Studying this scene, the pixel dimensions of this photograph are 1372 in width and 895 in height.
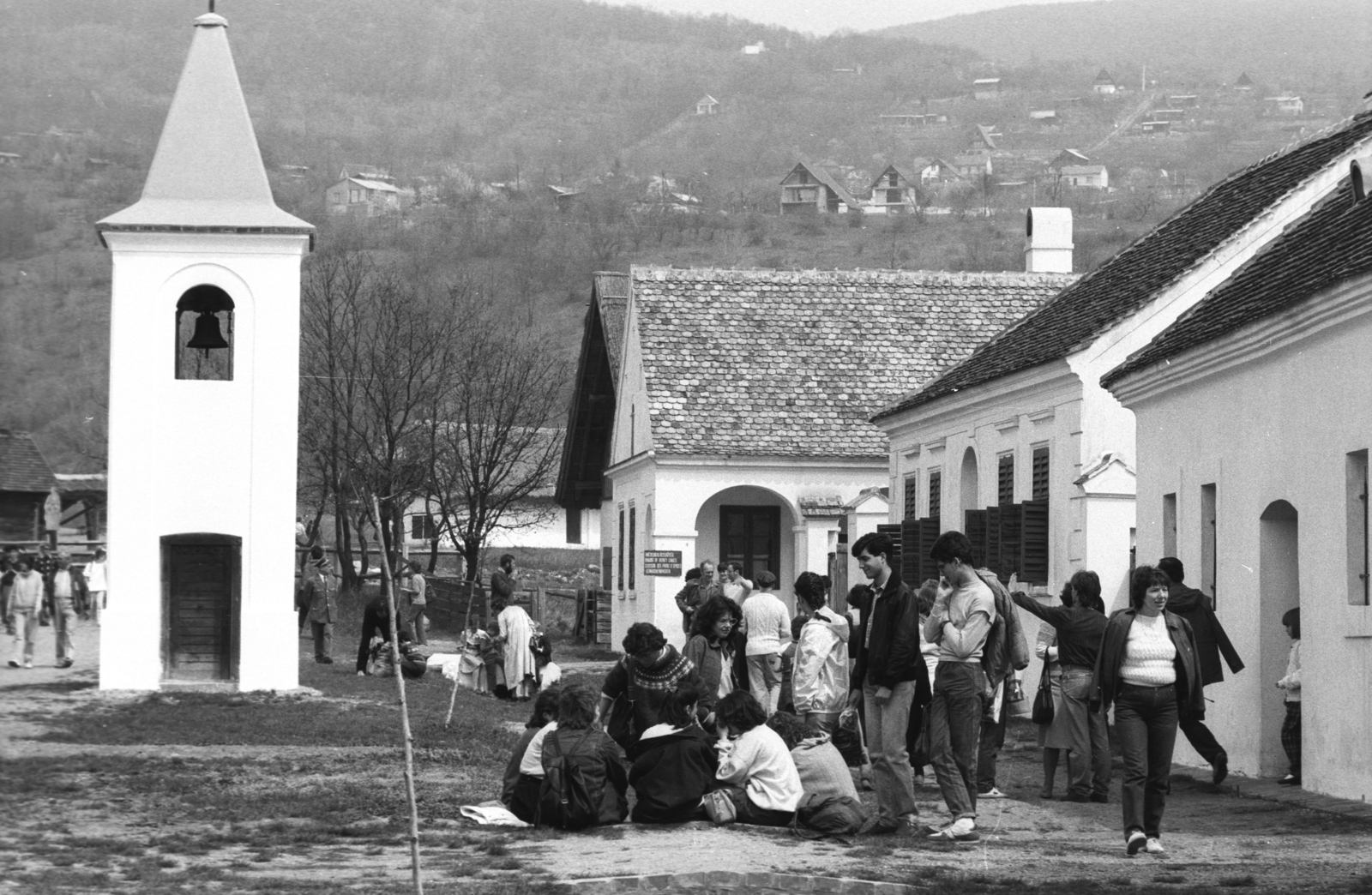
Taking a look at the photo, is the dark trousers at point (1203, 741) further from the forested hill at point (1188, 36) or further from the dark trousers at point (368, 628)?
the forested hill at point (1188, 36)

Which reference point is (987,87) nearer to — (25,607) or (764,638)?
(25,607)

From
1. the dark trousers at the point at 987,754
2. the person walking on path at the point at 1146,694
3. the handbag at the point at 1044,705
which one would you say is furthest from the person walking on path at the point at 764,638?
the person walking on path at the point at 1146,694

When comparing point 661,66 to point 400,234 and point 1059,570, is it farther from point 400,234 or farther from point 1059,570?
point 1059,570

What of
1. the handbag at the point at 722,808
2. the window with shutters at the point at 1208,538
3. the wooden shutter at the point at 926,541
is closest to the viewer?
the handbag at the point at 722,808

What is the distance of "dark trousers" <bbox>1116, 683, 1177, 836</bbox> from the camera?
43.6 ft

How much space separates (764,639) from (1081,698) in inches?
120

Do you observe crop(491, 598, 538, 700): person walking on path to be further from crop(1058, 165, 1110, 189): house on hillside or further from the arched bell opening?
crop(1058, 165, 1110, 189): house on hillside

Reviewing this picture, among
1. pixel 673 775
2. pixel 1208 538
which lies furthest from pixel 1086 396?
pixel 673 775

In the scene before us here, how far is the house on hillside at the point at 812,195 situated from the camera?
429ft

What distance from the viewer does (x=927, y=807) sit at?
16031mm

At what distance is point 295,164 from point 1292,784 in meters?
53.8

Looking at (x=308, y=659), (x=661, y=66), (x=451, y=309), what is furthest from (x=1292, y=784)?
(x=661, y=66)

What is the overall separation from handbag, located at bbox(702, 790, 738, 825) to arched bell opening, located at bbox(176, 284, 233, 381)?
15.1 metres

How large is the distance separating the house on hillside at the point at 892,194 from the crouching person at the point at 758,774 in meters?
118
